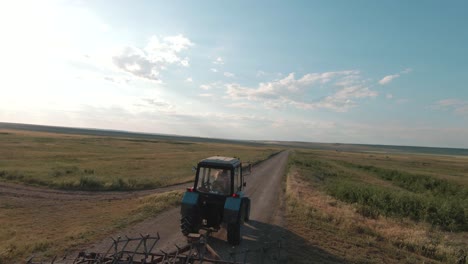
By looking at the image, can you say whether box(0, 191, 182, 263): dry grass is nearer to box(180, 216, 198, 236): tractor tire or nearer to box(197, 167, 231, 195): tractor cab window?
box(180, 216, 198, 236): tractor tire

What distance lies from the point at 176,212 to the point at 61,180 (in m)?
15.8

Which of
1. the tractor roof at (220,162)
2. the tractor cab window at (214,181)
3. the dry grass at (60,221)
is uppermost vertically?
the tractor roof at (220,162)

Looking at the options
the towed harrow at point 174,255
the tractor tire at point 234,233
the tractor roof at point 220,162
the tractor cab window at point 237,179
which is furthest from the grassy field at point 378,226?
the tractor roof at point 220,162

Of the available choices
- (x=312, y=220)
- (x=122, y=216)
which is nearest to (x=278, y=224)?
(x=312, y=220)

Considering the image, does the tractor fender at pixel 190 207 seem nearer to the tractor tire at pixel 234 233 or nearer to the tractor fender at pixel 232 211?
the tractor fender at pixel 232 211

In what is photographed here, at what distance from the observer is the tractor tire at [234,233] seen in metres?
12.0

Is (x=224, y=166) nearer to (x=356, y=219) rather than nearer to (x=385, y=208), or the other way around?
(x=356, y=219)

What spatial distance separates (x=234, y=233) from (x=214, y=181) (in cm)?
215

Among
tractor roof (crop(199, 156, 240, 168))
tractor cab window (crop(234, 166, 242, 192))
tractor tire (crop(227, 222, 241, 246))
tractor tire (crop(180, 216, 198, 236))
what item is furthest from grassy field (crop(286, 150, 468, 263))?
tractor roof (crop(199, 156, 240, 168))

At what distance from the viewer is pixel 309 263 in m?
11.3

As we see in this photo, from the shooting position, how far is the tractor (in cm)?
1195

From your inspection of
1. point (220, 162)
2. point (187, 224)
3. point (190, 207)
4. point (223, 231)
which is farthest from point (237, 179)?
point (223, 231)

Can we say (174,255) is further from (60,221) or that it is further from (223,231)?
(60,221)

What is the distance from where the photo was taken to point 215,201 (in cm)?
1233
